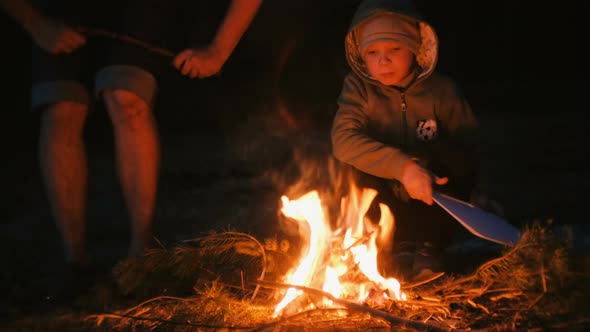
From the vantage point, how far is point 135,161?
2.88 m

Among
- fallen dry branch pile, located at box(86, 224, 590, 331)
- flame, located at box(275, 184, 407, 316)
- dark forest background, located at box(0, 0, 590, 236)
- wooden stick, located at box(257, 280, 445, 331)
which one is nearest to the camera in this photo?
wooden stick, located at box(257, 280, 445, 331)

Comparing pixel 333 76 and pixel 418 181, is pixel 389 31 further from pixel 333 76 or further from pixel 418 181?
pixel 333 76

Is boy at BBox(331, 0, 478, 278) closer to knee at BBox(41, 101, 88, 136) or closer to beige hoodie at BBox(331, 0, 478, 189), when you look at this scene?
beige hoodie at BBox(331, 0, 478, 189)

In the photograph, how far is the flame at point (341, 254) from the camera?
222 centimetres

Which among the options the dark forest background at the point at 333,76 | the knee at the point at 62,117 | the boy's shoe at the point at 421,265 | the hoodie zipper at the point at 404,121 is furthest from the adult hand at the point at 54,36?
the dark forest background at the point at 333,76

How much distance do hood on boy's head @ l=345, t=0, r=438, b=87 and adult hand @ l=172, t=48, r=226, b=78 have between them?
0.66 meters

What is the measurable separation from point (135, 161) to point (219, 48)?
2.20 feet

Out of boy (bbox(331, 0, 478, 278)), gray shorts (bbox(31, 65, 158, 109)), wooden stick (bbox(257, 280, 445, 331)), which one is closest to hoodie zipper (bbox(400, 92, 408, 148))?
boy (bbox(331, 0, 478, 278))

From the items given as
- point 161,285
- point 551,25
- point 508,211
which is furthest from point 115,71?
point 551,25

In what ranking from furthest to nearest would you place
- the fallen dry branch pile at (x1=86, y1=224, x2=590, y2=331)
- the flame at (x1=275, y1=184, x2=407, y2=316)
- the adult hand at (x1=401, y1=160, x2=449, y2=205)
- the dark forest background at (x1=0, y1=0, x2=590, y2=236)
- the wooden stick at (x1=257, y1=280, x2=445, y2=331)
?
the dark forest background at (x1=0, y1=0, x2=590, y2=236)
the adult hand at (x1=401, y1=160, x2=449, y2=205)
the flame at (x1=275, y1=184, x2=407, y2=316)
the fallen dry branch pile at (x1=86, y1=224, x2=590, y2=331)
the wooden stick at (x1=257, y1=280, x2=445, y2=331)

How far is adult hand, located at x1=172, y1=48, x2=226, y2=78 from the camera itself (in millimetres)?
2895

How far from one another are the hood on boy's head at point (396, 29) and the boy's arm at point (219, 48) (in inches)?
20.5

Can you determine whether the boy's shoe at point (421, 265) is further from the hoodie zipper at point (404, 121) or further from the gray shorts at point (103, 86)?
the gray shorts at point (103, 86)

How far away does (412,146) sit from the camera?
2854 mm
